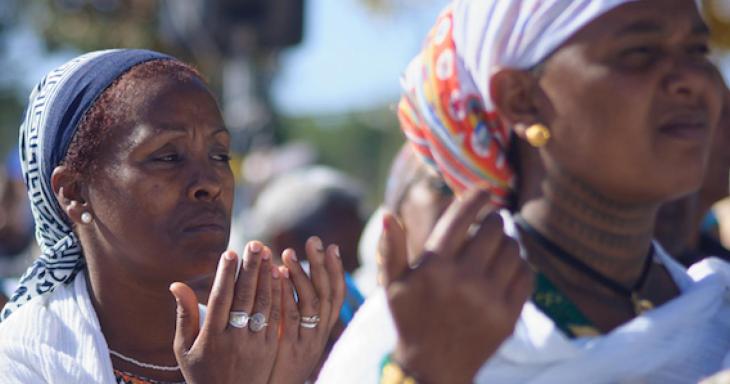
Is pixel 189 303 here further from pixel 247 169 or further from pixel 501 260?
pixel 247 169

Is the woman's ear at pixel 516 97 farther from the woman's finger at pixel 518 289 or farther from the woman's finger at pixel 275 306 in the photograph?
the woman's finger at pixel 518 289

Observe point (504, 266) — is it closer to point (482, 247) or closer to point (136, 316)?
point (482, 247)

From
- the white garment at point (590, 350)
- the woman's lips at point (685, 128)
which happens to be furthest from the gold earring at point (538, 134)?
the white garment at point (590, 350)

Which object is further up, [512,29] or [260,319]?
[512,29]

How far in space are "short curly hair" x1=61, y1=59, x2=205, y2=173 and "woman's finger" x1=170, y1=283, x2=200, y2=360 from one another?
2.11 feet

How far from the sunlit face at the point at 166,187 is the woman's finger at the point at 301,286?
312 mm

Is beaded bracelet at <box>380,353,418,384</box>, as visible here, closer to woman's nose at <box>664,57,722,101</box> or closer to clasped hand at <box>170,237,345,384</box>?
clasped hand at <box>170,237,345,384</box>

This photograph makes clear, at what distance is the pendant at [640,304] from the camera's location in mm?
2887

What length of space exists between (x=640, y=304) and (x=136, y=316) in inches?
53.6

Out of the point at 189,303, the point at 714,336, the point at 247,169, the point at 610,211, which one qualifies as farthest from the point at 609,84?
the point at 247,169

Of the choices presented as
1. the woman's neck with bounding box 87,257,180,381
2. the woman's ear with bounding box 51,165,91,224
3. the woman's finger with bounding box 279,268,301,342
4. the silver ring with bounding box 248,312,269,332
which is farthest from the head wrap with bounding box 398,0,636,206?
the woman's ear with bounding box 51,165,91,224

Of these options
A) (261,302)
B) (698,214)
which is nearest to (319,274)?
(261,302)

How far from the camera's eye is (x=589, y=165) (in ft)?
9.11

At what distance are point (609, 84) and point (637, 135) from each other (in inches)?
5.1
